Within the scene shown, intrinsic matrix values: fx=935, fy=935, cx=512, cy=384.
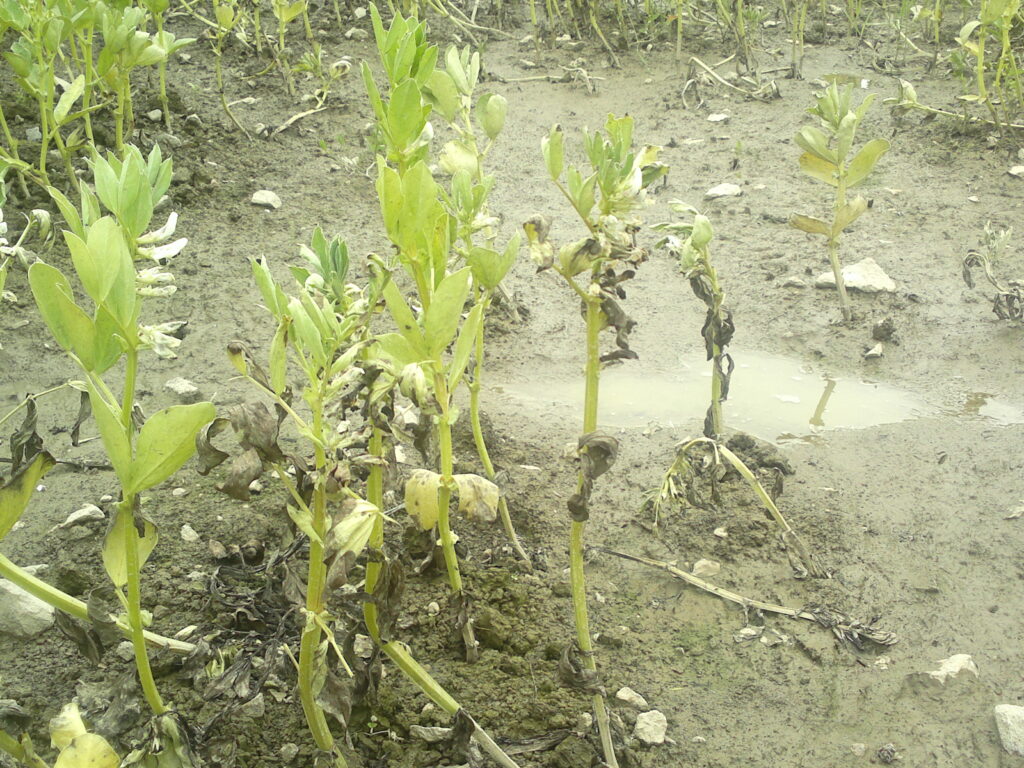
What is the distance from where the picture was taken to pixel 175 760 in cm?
118

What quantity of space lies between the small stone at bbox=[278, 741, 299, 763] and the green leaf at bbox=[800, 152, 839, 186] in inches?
83.0

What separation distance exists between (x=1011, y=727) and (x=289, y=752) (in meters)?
1.18

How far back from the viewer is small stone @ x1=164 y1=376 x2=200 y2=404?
7.93ft

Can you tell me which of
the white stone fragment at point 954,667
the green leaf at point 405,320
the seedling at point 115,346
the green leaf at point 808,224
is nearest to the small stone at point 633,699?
the white stone fragment at point 954,667

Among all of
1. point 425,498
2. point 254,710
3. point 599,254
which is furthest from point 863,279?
point 254,710

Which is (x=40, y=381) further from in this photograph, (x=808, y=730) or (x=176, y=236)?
(x=808, y=730)

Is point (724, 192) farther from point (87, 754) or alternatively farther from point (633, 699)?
point (87, 754)

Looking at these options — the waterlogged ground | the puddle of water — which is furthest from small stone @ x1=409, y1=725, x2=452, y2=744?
the puddle of water

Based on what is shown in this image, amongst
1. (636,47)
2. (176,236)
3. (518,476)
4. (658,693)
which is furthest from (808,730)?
(636,47)

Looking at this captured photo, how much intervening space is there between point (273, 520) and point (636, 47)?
3.71 m

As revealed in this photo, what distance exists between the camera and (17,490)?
43.1 inches

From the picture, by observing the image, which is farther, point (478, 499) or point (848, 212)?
point (848, 212)

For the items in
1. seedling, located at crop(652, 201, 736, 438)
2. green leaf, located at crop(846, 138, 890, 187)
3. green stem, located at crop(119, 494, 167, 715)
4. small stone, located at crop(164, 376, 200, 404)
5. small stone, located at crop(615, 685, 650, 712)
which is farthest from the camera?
green leaf, located at crop(846, 138, 890, 187)

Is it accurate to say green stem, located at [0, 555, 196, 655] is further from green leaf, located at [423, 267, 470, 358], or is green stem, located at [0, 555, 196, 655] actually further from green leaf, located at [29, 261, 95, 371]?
green leaf, located at [423, 267, 470, 358]
